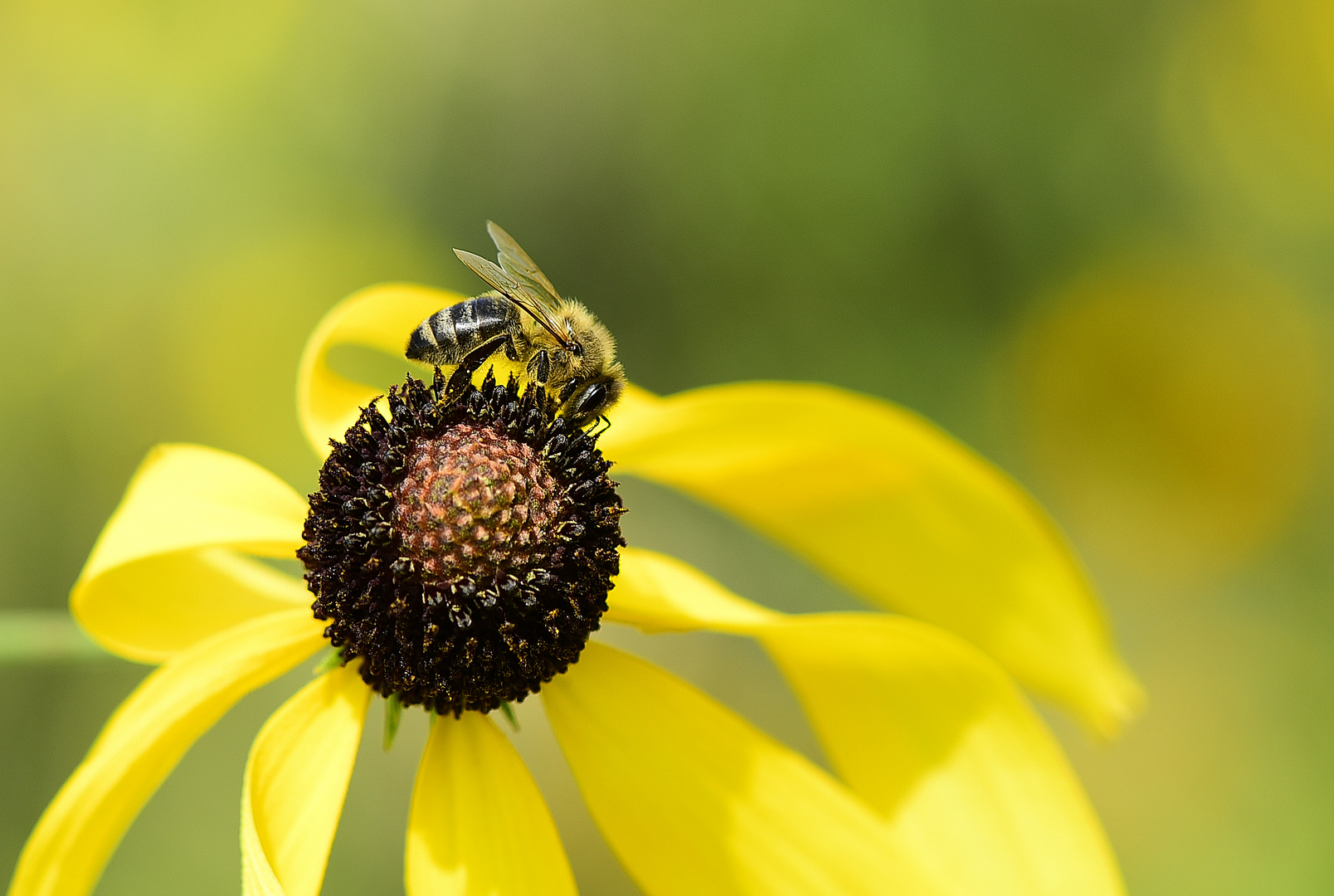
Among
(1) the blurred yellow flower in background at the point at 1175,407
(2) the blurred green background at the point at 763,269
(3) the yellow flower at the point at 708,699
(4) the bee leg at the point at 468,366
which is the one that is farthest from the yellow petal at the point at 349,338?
(1) the blurred yellow flower in background at the point at 1175,407

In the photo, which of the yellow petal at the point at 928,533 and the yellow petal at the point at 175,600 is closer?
the yellow petal at the point at 175,600

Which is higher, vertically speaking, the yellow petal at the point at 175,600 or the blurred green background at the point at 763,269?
the blurred green background at the point at 763,269

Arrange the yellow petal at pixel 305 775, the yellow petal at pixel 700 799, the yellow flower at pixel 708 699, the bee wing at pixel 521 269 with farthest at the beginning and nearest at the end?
the bee wing at pixel 521 269
the yellow petal at pixel 700 799
the yellow flower at pixel 708 699
the yellow petal at pixel 305 775

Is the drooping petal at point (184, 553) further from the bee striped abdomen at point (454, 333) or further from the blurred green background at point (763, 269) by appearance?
the blurred green background at point (763, 269)

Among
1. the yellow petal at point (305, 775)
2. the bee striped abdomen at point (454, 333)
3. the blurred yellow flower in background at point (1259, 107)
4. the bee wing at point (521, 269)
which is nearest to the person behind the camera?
the yellow petal at point (305, 775)

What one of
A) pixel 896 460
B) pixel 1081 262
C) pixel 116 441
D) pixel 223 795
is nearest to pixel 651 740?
pixel 896 460

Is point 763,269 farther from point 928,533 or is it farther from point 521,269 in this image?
point 928,533
